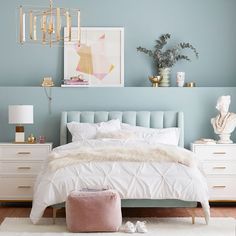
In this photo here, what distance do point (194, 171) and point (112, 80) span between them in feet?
7.97

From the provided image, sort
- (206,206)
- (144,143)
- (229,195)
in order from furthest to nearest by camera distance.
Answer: (229,195)
(144,143)
(206,206)

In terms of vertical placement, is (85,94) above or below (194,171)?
above

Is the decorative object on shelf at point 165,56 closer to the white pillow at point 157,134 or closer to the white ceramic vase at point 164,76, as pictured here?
the white ceramic vase at point 164,76

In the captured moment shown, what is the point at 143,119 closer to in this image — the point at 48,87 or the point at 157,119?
the point at 157,119

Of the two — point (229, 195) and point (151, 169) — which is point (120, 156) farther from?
point (229, 195)

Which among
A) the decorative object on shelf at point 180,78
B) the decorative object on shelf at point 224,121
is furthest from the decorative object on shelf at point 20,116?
the decorative object on shelf at point 224,121

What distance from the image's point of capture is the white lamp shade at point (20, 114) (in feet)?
24.3

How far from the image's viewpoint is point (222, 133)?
761cm

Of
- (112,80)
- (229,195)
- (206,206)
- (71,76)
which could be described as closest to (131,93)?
(112,80)

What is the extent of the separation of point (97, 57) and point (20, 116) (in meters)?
1.37

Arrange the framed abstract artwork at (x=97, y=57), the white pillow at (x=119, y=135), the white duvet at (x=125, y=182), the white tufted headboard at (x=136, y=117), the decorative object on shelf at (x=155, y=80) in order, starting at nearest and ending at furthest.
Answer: the white duvet at (x=125, y=182) → the white pillow at (x=119, y=135) → the white tufted headboard at (x=136, y=117) → the decorative object on shelf at (x=155, y=80) → the framed abstract artwork at (x=97, y=57)

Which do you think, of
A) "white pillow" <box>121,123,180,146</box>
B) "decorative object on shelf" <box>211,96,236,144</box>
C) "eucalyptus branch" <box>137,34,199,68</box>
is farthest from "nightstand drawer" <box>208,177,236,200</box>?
Result: "eucalyptus branch" <box>137,34,199,68</box>

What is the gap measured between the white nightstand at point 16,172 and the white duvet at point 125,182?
144 centimetres

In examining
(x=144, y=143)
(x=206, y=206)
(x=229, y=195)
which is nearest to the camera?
(x=206, y=206)
